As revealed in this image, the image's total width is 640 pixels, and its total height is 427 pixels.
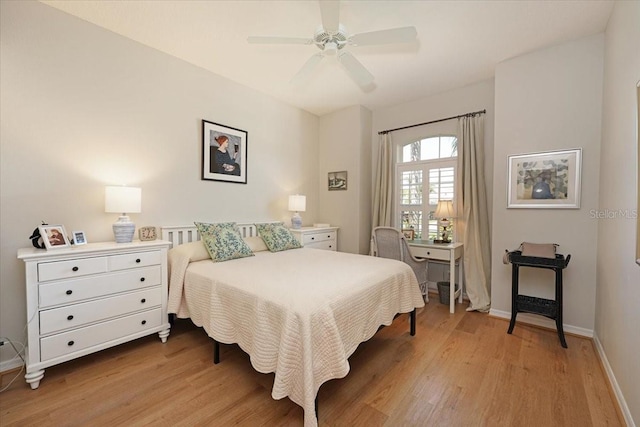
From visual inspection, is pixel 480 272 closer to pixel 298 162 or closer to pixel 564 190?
pixel 564 190

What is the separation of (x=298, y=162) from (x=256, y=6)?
95.0 inches

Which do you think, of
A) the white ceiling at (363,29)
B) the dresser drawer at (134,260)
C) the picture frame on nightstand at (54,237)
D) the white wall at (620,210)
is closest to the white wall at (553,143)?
the white wall at (620,210)

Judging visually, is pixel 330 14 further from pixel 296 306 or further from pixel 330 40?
pixel 296 306

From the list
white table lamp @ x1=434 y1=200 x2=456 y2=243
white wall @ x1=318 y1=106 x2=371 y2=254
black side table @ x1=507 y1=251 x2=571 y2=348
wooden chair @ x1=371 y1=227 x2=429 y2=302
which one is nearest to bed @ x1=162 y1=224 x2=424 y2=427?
wooden chair @ x1=371 y1=227 x2=429 y2=302

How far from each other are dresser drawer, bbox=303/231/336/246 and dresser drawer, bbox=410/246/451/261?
1.33 m

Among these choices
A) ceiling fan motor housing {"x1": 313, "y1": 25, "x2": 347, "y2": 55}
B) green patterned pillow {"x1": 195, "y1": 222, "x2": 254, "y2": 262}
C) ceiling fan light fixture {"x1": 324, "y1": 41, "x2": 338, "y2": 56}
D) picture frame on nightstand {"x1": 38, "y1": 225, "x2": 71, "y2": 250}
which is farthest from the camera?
green patterned pillow {"x1": 195, "y1": 222, "x2": 254, "y2": 262}

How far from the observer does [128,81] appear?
262 centimetres

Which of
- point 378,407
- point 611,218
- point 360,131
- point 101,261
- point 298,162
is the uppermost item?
point 360,131

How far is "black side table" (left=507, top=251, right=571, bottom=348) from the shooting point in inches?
95.6

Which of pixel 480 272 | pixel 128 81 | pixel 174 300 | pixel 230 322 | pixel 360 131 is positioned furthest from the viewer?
pixel 360 131

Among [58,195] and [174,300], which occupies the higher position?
[58,195]

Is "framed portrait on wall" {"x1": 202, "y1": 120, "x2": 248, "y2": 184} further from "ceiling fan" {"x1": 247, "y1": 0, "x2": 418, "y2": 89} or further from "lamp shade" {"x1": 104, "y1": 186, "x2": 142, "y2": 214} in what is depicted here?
"ceiling fan" {"x1": 247, "y1": 0, "x2": 418, "y2": 89}

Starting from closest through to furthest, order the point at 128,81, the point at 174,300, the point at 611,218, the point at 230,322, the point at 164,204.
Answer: the point at 230,322, the point at 611,218, the point at 174,300, the point at 128,81, the point at 164,204

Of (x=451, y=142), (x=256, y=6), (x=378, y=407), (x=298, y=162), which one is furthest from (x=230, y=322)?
(x=451, y=142)
